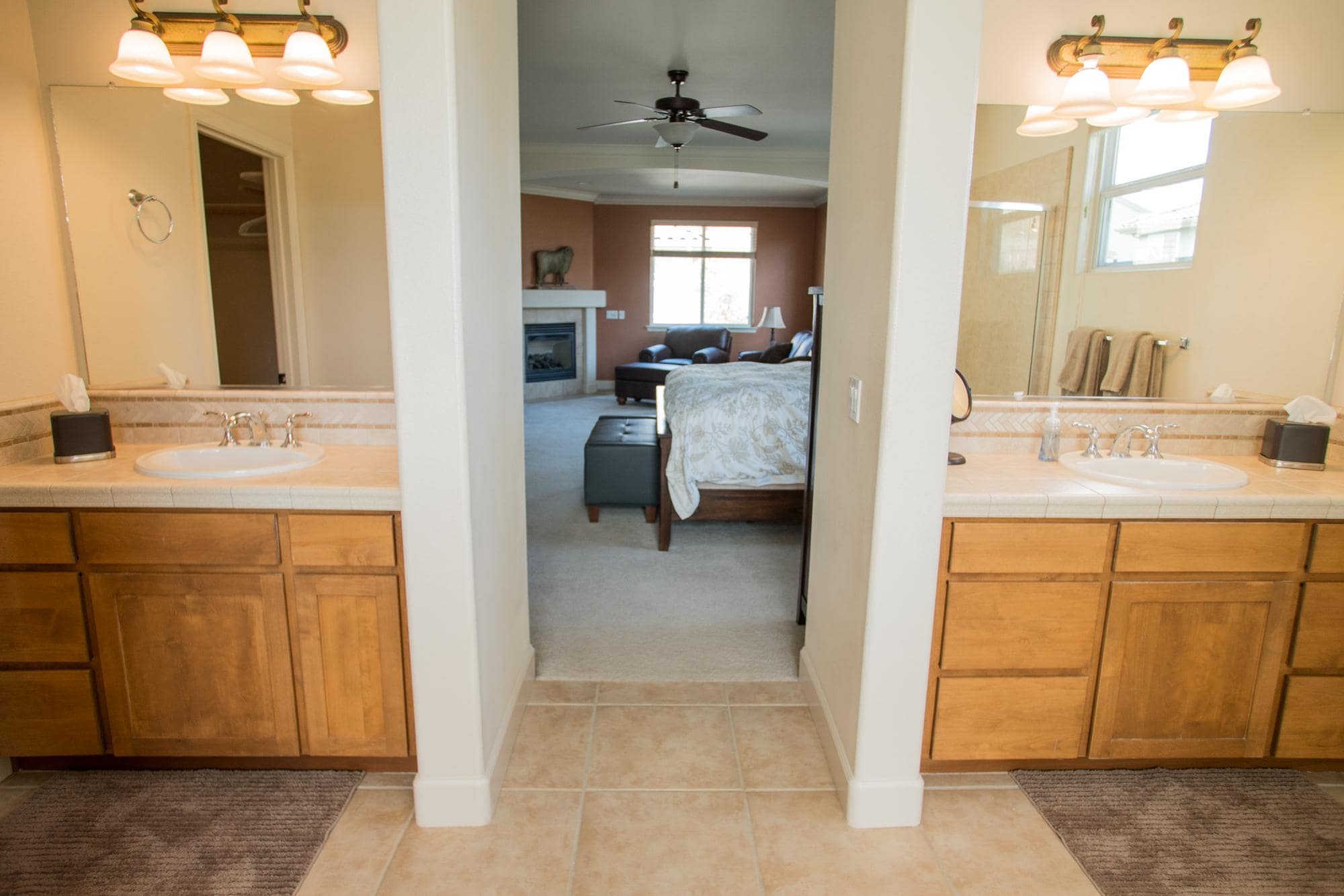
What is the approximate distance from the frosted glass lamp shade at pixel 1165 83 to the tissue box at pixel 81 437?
3246mm

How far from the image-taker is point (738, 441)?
407 cm

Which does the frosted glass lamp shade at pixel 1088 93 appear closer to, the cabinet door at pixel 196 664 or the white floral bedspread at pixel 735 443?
the white floral bedspread at pixel 735 443

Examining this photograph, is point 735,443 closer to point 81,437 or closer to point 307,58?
point 307,58

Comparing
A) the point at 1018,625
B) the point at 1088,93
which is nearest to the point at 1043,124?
the point at 1088,93

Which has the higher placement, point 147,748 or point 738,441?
point 738,441

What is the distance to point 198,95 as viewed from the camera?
2.33m

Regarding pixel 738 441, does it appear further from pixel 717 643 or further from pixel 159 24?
pixel 159 24

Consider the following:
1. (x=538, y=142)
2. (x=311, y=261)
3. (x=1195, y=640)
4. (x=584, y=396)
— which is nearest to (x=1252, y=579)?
(x=1195, y=640)

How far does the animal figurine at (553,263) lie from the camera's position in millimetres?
9266

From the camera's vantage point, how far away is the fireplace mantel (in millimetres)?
9102

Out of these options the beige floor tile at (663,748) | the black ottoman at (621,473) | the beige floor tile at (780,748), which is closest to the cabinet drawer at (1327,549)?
the beige floor tile at (780,748)

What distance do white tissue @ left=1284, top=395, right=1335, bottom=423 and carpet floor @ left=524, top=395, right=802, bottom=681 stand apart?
1.74 m

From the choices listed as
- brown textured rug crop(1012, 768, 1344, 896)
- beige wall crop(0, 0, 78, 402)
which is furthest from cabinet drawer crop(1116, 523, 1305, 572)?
beige wall crop(0, 0, 78, 402)

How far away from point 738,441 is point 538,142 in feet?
14.0
